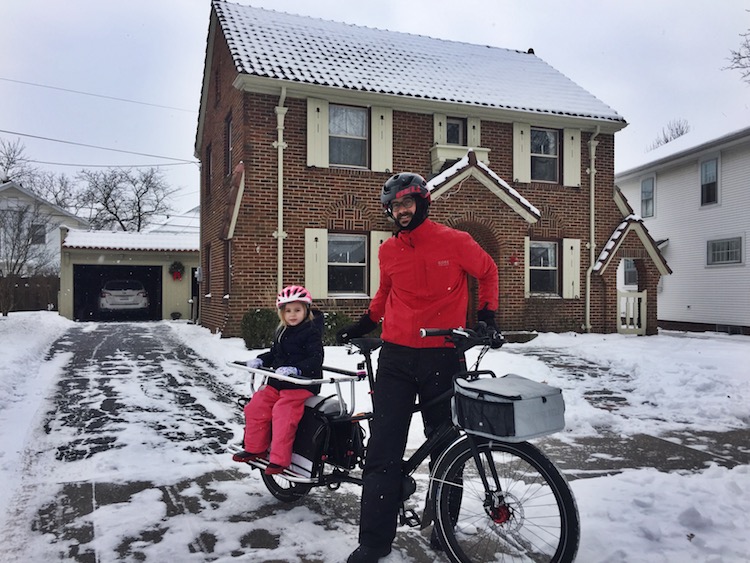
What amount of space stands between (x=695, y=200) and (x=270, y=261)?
51.6 ft

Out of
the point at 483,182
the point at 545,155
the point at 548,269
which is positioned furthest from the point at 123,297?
the point at 545,155

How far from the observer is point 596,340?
1450 centimetres

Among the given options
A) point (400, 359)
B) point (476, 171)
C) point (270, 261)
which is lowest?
point (400, 359)

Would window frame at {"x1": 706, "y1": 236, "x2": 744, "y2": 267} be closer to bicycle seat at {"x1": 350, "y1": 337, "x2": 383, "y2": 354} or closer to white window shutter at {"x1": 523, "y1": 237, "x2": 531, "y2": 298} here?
white window shutter at {"x1": 523, "y1": 237, "x2": 531, "y2": 298}

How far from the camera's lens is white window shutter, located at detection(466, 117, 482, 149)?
50.4 ft

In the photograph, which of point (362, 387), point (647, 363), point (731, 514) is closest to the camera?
point (731, 514)

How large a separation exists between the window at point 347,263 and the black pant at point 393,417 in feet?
35.6

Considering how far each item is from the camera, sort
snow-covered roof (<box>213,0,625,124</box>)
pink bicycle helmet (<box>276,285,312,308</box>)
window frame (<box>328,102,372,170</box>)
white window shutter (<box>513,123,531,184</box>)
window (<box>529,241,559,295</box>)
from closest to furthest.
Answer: pink bicycle helmet (<box>276,285,312,308</box>), snow-covered roof (<box>213,0,625,124</box>), window frame (<box>328,102,372,170</box>), white window shutter (<box>513,123,531,184</box>), window (<box>529,241,559,295</box>)

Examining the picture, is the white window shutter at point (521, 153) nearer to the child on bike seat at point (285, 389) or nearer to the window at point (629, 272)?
the window at point (629, 272)

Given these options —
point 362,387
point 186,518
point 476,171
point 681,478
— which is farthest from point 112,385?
point 476,171

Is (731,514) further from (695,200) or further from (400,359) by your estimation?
(695,200)

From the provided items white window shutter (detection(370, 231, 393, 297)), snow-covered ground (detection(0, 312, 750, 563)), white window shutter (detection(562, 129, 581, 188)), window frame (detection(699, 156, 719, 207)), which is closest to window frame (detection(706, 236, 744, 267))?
window frame (detection(699, 156, 719, 207))

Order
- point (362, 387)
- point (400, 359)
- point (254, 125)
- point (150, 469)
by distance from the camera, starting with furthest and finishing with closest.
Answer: point (254, 125), point (362, 387), point (150, 469), point (400, 359)

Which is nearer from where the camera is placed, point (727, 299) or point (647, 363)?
point (647, 363)
